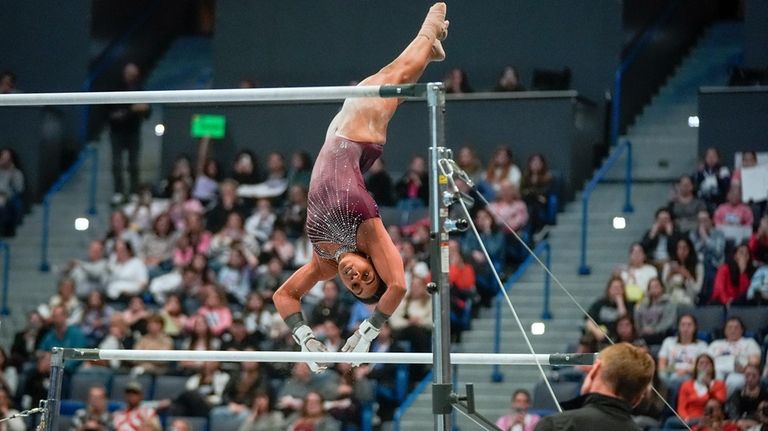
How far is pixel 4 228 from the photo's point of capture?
14.7 m

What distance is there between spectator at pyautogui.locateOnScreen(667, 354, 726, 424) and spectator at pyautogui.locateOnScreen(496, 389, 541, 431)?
3.51ft

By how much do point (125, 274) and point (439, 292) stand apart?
7.93 m

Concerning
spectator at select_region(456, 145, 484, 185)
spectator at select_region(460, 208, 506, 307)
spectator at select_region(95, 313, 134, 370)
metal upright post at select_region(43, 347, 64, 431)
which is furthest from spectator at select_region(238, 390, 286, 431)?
metal upright post at select_region(43, 347, 64, 431)

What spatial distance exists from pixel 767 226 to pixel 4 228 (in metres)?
8.43

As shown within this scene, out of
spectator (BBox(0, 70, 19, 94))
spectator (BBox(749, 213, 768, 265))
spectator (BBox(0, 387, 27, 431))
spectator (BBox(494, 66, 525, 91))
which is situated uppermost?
spectator (BBox(0, 70, 19, 94))

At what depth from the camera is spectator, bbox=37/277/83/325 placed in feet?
40.3

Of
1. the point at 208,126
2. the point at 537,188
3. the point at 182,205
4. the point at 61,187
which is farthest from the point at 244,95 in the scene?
the point at 61,187

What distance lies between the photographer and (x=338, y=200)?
6.30 m

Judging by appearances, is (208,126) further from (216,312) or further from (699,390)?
(699,390)

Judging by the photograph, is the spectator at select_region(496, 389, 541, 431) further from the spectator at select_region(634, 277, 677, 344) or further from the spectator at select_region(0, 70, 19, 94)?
the spectator at select_region(0, 70, 19, 94)

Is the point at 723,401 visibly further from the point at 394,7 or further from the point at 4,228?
the point at 4,228

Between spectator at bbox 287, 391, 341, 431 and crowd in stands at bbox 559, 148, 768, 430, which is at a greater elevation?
crowd in stands at bbox 559, 148, 768, 430

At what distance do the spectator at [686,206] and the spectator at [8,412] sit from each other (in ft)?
19.4

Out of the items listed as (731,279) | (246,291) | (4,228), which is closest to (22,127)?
(4,228)
